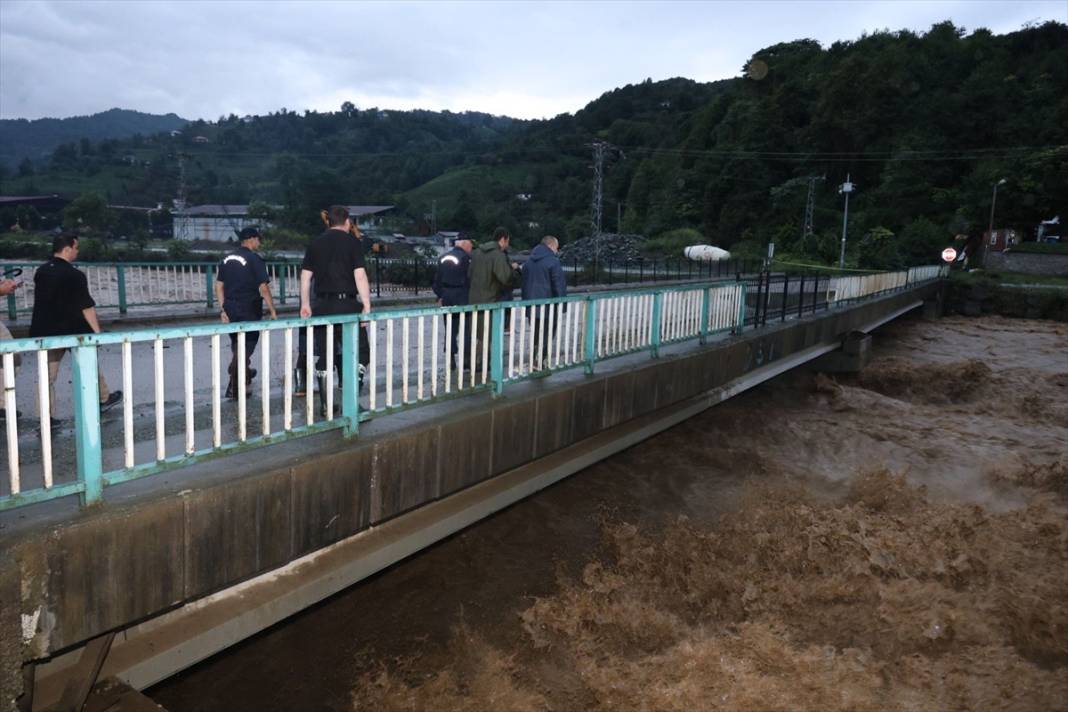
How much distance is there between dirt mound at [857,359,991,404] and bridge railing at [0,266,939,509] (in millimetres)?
8215

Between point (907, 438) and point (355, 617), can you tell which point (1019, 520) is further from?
point (355, 617)

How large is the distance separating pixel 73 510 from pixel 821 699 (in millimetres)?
4711

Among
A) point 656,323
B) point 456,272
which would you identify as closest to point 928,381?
point 656,323

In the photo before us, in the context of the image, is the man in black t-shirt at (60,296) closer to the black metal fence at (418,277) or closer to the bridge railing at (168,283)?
the bridge railing at (168,283)

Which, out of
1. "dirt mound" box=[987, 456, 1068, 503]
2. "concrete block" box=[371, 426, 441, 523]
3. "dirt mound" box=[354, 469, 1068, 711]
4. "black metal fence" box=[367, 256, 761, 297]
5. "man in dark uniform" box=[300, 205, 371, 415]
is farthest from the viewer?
"black metal fence" box=[367, 256, 761, 297]

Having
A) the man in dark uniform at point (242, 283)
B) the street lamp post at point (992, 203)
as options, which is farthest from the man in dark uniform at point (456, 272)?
the street lamp post at point (992, 203)

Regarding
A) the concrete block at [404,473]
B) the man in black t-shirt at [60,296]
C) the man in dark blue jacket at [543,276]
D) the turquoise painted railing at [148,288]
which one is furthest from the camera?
the turquoise painted railing at [148,288]

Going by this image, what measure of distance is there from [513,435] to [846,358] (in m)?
13.8

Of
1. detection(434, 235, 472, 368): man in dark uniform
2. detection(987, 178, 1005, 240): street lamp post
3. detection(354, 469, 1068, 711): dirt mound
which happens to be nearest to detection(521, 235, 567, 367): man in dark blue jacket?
detection(434, 235, 472, 368): man in dark uniform

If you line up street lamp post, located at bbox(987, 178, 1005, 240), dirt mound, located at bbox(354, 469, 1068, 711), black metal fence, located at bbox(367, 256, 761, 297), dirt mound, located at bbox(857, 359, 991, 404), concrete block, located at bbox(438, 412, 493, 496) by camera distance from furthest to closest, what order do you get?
street lamp post, located at bbox(987, 178, 1005, 240) → black metal fence, located at bbox(367, 256, 761, 297) → dirt mound, located at bbox(857, 359, 991, 404) → concrete block, located at bbox(438, 412, 493, 496) → dirt mound, located at bbox(354, 469, 1068, 711)

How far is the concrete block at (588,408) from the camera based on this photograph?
7039 millimetres

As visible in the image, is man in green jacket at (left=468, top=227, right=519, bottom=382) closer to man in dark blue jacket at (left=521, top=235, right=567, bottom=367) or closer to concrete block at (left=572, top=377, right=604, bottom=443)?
man in dark blue jacket at (left=521, top=235, right=567, bottom=367)

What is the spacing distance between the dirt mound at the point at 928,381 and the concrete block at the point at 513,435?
12617mm

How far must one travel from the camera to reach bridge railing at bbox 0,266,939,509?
339cm
